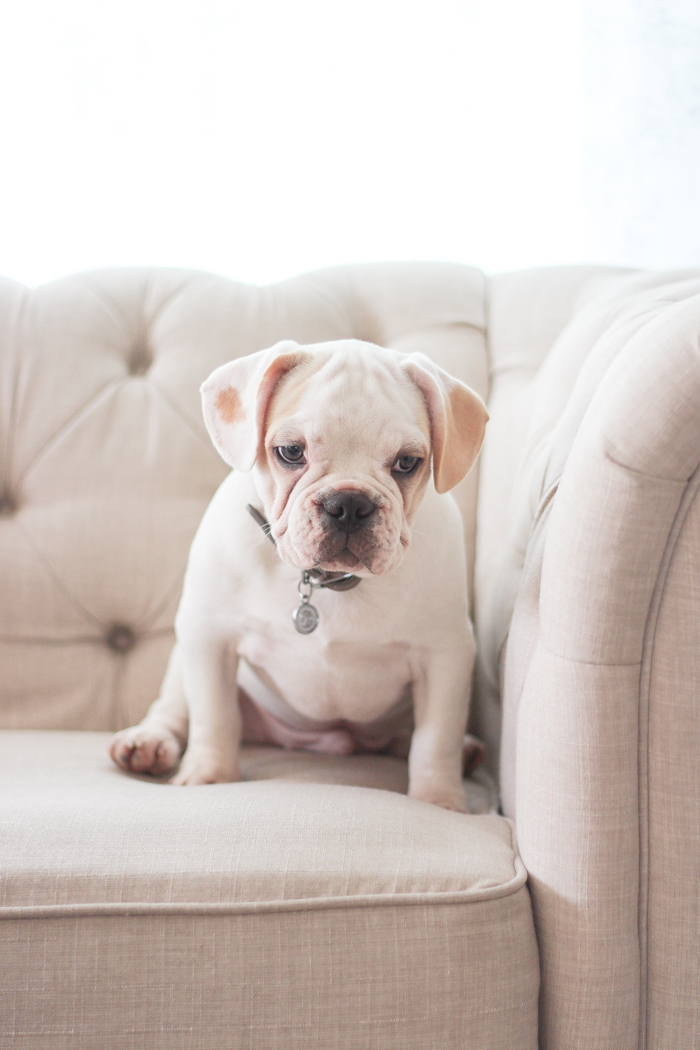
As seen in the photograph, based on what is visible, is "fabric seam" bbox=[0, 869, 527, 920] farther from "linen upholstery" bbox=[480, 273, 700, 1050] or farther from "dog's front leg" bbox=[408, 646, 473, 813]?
"dog's front leg" bbox=[408, 646, 473, 813]

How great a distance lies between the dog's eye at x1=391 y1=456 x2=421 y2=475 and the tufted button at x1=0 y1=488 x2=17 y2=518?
0.81m

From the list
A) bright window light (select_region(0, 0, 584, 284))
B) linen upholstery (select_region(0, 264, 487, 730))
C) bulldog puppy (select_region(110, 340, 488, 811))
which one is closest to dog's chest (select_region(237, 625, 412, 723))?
bulldog puppy (select_region(110, 340, 488, 811))

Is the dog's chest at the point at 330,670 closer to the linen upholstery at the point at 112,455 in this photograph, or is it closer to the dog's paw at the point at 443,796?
the dog's paw at the point at 443,796

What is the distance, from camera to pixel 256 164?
1.93 metres

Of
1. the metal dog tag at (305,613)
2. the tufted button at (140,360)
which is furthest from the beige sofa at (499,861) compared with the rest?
the tufted button at (140,360)

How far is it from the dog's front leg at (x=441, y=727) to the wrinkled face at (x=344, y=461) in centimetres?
21

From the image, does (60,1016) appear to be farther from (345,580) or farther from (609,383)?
(609,383)

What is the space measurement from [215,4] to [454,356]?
114cm

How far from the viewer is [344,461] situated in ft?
3.20

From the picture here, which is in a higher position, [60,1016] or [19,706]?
[60,1016]

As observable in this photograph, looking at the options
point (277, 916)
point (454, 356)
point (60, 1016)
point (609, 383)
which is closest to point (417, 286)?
point (454, 356)

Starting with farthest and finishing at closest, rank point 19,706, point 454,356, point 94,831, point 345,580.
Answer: point 454,356 < point 19,706 < point 345,580 < point 94,831

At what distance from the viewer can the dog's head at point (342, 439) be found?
3.09 feet

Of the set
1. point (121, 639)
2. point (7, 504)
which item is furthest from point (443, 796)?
point (7, 504)
